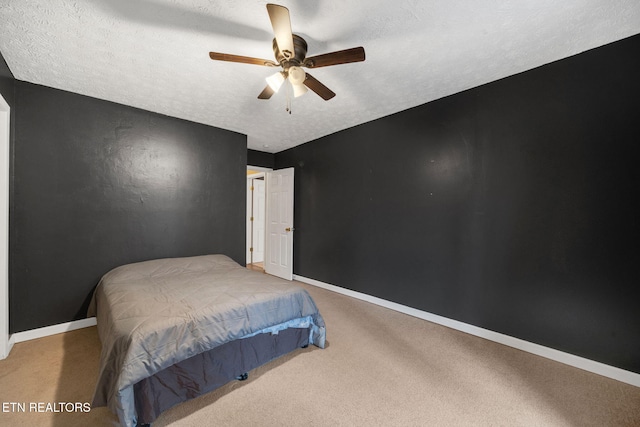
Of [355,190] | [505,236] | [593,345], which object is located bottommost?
[593,345]

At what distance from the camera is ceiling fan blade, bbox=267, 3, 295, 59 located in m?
1.32

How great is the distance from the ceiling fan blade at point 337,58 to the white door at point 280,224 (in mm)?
2914

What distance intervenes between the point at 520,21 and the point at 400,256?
8.01 feet

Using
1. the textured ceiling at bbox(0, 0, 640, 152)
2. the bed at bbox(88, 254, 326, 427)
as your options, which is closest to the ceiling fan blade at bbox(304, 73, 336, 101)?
the textured ceiling at bbox(0, 0, 640, 152)

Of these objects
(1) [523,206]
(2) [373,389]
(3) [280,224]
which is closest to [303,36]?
(1) [523,206]

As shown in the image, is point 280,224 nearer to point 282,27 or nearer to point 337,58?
point 337,58

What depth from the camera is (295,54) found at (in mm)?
1764

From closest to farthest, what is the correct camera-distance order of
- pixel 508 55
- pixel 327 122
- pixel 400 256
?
pixel 508 55
pixel 400 256
pixel 327 122

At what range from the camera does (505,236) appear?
240 centimetres

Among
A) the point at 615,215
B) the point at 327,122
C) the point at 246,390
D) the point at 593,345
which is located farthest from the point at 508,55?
the point at 246,390

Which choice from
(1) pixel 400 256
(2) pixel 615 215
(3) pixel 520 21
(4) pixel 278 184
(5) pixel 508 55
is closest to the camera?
Result: (3) pixel 520 21

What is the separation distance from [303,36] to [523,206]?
95.8 inches

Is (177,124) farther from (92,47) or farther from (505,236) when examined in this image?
(505,236)

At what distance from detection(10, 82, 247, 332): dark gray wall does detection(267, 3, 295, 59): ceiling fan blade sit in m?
2.47
